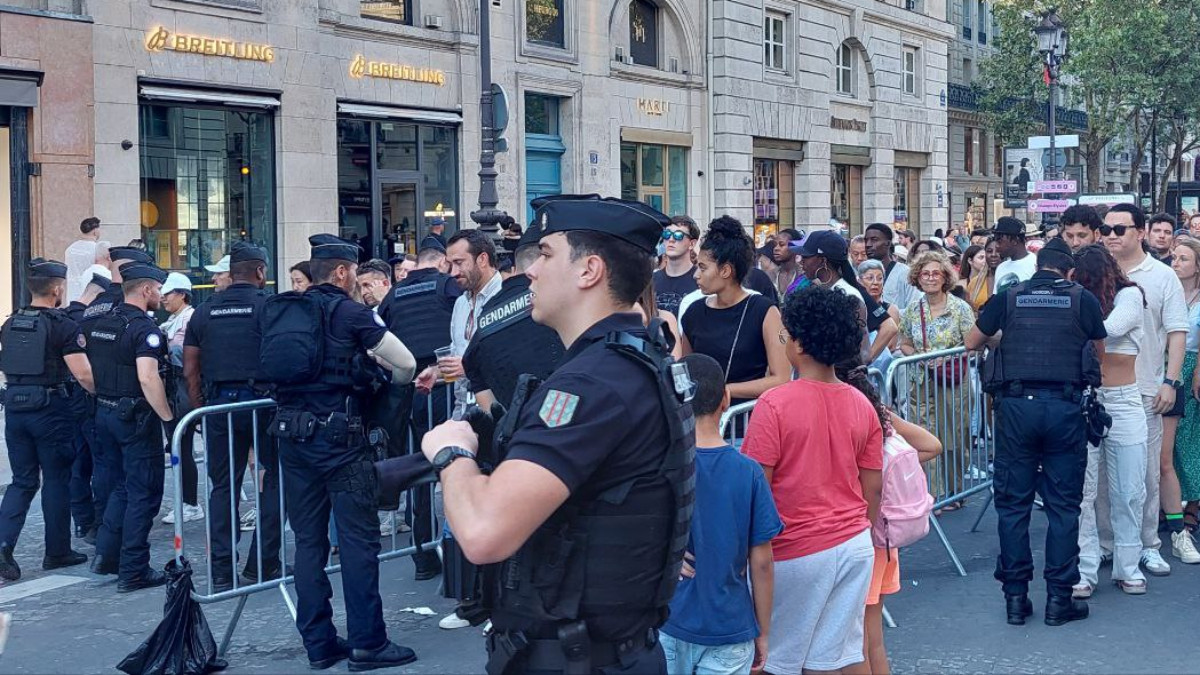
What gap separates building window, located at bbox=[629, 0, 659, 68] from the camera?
2686 cm

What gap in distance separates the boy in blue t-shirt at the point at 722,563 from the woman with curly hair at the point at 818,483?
283 mm

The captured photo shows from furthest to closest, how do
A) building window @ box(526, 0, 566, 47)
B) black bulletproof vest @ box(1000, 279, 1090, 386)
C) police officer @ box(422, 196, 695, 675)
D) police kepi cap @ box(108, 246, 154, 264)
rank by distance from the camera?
building window @ box(526, 0, 566, 47)
police kepi cap @ box(108, 246, 154, 264)
black bulletproof vest @ box(1000, 279, 1090, 386)
police officer @ box(422, 196, 695, 675)

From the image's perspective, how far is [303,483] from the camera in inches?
249

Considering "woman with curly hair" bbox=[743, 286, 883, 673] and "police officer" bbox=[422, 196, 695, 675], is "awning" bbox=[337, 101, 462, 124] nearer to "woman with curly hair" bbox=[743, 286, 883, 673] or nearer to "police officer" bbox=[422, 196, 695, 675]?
"woman with curly hair" bbox=[743, 286, 883, 673]

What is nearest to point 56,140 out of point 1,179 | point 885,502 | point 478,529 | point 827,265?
point 1,179

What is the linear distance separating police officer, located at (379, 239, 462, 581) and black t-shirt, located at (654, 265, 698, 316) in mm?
1703

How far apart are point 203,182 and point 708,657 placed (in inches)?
616

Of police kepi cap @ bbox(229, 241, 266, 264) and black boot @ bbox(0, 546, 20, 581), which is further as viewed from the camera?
black boot @ bbox(0, 546, 20, 581)

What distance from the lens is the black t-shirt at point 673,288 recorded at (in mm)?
9516

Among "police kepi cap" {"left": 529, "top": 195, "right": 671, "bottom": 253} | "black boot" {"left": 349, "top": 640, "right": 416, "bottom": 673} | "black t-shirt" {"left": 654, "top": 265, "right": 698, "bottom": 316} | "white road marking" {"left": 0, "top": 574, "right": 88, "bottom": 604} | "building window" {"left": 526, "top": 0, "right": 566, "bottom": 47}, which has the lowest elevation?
"white road marking" {"left": 0, "top": 574, "right": 88, "bottom": 604}

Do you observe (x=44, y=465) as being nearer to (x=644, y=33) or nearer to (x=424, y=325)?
(x=424, y=325)

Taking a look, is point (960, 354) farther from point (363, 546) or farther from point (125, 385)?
point (125, 385)

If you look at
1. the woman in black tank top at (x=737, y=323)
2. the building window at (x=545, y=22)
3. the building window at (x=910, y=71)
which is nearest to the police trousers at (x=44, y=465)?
the woman in black tank top at (x=737, y=323)

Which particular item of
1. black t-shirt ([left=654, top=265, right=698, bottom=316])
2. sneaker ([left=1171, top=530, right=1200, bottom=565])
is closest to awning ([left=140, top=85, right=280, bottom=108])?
black t-shirt ([left=654, top=265, right=698, bottom=316])
